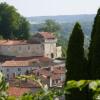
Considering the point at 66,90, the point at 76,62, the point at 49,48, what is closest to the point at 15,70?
the point at 49,48

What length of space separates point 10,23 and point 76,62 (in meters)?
53.7

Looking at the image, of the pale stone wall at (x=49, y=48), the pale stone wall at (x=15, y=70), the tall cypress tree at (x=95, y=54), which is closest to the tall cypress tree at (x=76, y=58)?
the tall cypress tree at (x=95, y=54)

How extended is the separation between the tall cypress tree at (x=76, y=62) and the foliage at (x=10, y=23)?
2061 inches

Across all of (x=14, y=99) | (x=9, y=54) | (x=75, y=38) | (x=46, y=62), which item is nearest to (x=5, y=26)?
(x=9, y=54)

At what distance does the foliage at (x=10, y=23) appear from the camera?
218 feet

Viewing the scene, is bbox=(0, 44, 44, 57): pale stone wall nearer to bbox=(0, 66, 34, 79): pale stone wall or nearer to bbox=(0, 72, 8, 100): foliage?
bbox=(0, 66, 34, 79): pale stone wall

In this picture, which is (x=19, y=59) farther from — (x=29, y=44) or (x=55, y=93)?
(x=55, y=93)

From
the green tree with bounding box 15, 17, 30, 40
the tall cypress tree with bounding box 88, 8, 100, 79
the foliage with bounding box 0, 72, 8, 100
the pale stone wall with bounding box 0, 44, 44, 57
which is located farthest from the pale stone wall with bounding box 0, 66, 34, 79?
the foliage with bounding box 0, 72, 8, 100

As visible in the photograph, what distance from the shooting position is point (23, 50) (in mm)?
59906

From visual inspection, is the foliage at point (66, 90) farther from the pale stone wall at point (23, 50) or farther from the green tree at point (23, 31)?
the green tree at point (23, 31)

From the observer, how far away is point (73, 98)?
1326cm

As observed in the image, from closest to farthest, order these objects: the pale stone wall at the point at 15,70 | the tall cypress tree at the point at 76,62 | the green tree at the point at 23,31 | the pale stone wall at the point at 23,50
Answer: the tall cypress tree at the point at 76,62 < the pale stone wall at the point at 15,70 < the pale stone wall at the point at 23,50 < the green tree at the point at 23,31

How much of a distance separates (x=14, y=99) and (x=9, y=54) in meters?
57.6

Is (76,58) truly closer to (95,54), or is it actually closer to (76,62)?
(76,62)
